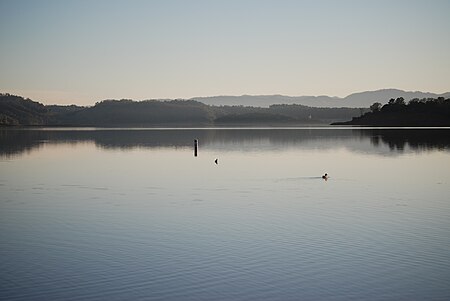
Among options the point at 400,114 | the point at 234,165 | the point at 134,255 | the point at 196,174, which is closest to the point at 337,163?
the point at 234,165

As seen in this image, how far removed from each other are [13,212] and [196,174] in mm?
16446

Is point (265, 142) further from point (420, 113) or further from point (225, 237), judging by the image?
point (420, 113)

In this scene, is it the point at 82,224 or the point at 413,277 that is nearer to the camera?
the point at 413,277

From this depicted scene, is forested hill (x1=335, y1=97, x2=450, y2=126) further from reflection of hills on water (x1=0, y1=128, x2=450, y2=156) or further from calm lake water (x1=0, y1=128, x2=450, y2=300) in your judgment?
calm lake water (x1=0, y1=128, x2=450, y2=300)

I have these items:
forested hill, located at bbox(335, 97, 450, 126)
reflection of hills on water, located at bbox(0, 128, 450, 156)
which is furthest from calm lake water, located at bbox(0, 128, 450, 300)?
forested hill, located at bbox(335, 97, 450, 126)

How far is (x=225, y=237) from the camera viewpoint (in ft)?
57.0

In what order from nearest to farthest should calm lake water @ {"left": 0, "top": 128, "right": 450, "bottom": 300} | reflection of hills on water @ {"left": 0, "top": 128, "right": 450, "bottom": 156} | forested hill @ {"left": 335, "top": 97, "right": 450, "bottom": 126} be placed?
calm lake water @ {"left": 0, "top": 128, "right": 450, "bottom": 300} → reflection of hills on water @ {"left": 0, "top": 128, "right": 450, "bottom": 156} → forested hill @ {"left": 335, "top": 97, "right": 450, "bottom": 126}

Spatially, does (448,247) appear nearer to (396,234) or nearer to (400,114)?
(396,234)

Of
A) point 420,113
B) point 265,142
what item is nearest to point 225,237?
point 265,142

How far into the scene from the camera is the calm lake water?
40.8ft

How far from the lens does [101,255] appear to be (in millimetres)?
15094

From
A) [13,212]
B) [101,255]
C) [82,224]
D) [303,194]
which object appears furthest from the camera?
[303,194]

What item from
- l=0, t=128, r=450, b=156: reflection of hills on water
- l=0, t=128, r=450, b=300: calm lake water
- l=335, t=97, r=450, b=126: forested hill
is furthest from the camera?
l=335, t=97, r=450, b=126: forested hill

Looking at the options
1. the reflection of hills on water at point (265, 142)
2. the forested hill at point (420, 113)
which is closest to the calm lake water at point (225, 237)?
the reflection of hills on water at point (265, 142)
